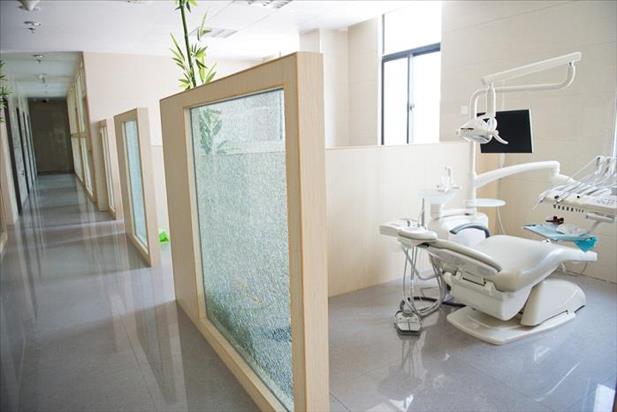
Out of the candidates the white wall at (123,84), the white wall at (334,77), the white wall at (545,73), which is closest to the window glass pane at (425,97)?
the white wall at (545,73)

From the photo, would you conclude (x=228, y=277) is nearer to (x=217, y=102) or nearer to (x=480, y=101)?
(x=217, y=102)

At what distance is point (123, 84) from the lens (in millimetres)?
8125

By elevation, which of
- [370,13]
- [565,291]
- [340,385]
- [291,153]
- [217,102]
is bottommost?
[340,385]

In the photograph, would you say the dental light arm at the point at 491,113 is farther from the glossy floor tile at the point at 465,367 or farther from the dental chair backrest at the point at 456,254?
the glossy floor tile at the point at 465,367

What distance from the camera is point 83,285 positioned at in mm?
3955

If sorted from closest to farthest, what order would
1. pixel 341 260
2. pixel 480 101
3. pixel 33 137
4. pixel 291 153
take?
1. pixel 291 153
2. pixel 341 260
3. pixel 480 101
4. pixel 33 137

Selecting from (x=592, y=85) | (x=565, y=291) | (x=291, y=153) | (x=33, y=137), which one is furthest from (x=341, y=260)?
(x=33, y=137)

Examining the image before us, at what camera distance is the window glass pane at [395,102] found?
6668mm

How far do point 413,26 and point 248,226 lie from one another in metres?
5.38

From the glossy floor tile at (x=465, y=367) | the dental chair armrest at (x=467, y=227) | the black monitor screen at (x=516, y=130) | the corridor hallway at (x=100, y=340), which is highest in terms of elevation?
the black monitor screen at (x=516, y=130)

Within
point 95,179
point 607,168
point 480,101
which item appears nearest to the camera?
point 607,168

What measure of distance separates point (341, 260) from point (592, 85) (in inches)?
109

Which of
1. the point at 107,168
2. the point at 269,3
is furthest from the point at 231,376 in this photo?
the point at 107,168

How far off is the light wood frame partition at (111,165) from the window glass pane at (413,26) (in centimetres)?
485
